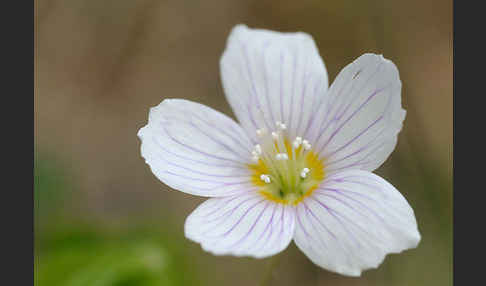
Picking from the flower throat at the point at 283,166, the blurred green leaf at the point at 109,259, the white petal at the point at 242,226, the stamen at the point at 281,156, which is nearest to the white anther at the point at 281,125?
the flower throat at the point at 283,166

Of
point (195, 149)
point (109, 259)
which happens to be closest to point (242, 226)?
A: point (195, 149)

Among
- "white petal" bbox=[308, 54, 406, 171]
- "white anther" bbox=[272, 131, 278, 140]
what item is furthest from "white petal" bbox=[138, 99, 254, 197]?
"white petal" bbox=[308, 54, 406, 171]

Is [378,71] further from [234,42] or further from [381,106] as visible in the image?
[234,42]

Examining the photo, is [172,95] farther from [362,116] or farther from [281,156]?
[362,116]

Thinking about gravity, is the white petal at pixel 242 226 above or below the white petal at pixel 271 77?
below

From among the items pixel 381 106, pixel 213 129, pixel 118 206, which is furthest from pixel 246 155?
pixel 118 206

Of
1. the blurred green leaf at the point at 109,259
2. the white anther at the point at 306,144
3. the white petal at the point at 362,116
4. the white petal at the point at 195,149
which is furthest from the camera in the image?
the blurred green leaf at the point at 109,259

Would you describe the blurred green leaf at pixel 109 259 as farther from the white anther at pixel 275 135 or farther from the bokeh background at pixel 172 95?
the white anther at pixel 275 135
